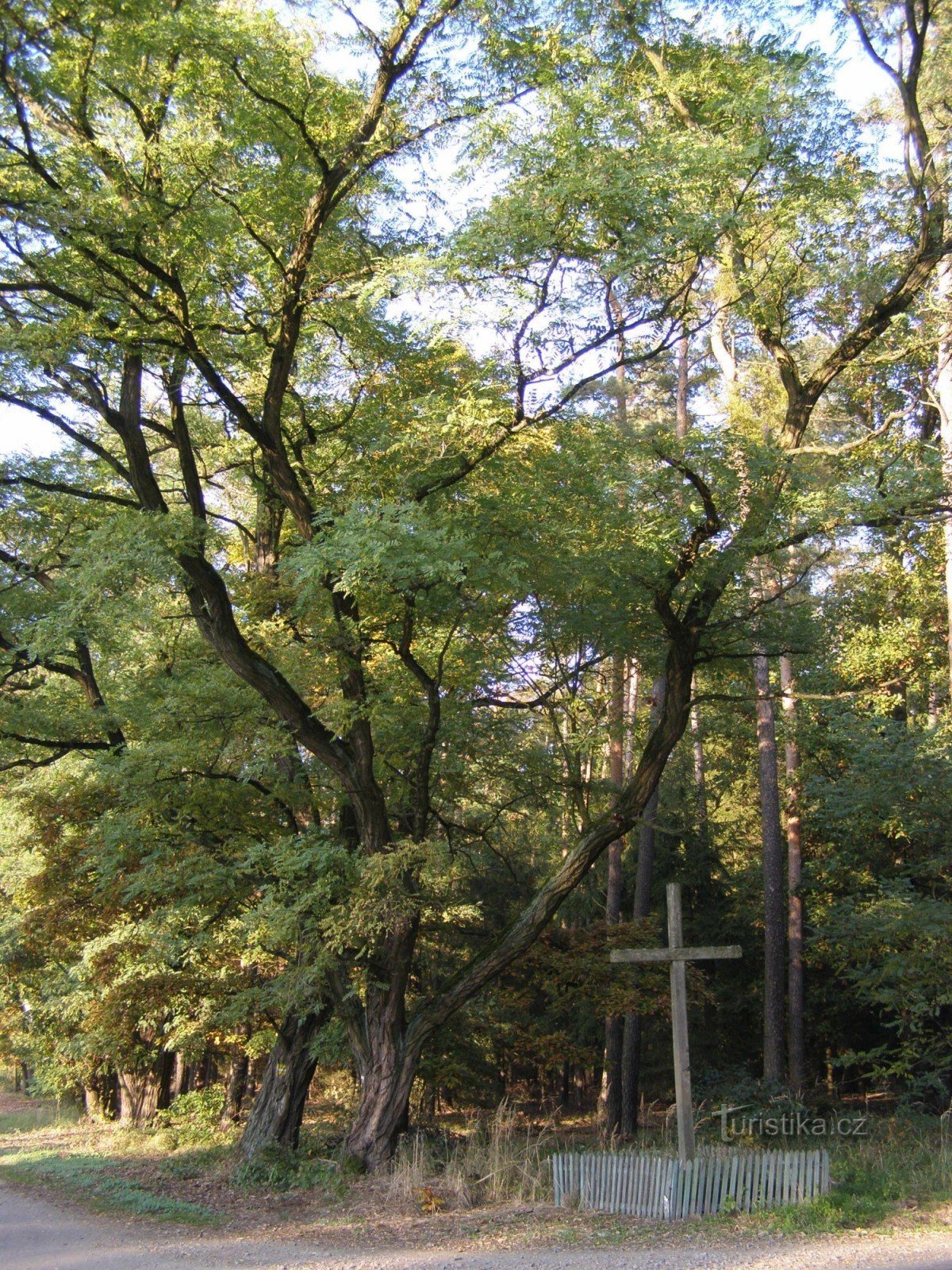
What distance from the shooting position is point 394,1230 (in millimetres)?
7742

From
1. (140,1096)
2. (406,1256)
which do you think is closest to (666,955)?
(406,1256)

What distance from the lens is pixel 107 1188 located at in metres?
10.0

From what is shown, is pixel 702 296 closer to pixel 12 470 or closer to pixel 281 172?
pixel 281 172

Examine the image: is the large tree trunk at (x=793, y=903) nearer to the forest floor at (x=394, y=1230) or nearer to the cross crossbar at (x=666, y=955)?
the cross crossbar at (x=666, y=955)

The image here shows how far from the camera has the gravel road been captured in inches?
240

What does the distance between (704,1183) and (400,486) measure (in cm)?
648

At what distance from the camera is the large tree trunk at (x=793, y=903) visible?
17281 mm

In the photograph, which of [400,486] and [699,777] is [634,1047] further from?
[400,486]

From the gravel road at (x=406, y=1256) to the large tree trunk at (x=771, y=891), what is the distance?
373 inches

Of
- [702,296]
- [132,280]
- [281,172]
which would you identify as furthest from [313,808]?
[702,296]

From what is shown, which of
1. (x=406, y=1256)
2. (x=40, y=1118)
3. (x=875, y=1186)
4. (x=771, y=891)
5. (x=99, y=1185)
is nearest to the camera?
(x=406, y=1256)

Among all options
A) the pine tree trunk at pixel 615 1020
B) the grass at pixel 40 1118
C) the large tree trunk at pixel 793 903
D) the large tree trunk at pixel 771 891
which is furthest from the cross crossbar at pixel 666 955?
the grass at pixel 40 1118

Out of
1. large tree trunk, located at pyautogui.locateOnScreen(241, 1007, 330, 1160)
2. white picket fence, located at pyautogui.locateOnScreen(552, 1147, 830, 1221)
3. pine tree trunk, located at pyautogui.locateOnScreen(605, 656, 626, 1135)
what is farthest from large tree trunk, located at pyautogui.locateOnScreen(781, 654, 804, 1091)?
white picket fence, located at pyautogui.locateOnScreen(552, 1147, 830, 1221)

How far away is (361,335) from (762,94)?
15.5 ft
